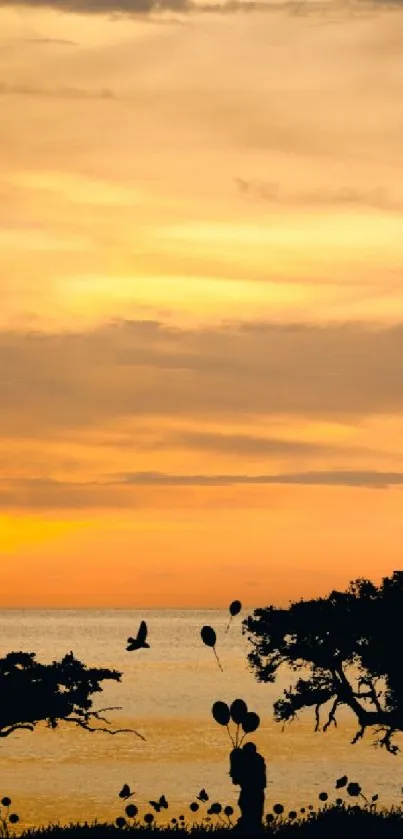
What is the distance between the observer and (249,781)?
122 ft

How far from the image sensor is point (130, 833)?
38.4m

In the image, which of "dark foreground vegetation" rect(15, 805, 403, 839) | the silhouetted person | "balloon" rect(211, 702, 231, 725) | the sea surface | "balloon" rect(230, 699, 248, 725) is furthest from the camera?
the sea surface

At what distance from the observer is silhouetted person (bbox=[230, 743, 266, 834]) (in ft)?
121

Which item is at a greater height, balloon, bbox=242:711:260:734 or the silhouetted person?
balloon, bbox=242:711:260:734

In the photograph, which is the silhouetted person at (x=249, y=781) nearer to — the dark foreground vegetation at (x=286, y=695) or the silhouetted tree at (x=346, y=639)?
the dark foreground vegetation at (x=286, y=695)

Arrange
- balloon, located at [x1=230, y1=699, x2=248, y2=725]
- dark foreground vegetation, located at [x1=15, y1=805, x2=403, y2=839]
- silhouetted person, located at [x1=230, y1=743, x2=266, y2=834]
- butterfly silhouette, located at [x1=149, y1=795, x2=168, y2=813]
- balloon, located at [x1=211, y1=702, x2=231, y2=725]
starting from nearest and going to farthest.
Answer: balloon, located at [x1=211, y1=702, x2=231, y2=725]
balloon, located at [x1=230, y1=699, x2=248, y2=725]
silhouetted person, located at [x1=230, y1=743, x2=266, y2=834]
butterfly silhouette, located at [x1=149, y1=795, x2=168, y2=813]
dark foreground vegetation, located at [x1=15, y1=805, x2=403, y2=839]

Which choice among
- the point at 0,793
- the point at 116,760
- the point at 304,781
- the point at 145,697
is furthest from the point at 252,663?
the point at 145,697

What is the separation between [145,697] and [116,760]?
72794 millimetres

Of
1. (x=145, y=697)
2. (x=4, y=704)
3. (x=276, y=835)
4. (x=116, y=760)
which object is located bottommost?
(x=276, y=835)

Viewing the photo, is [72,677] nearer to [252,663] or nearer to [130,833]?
[130,833]

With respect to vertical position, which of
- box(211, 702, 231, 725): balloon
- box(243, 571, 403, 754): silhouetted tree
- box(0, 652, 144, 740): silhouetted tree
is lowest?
box(211, 702, 231, 725): balloon

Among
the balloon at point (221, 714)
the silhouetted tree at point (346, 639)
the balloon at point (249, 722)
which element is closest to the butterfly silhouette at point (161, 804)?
the balloon at point (249, 722)

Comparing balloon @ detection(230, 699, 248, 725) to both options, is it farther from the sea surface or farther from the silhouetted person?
the sea surface

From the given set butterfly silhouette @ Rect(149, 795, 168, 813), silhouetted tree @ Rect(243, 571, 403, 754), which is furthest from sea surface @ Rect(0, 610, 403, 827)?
butterfly silhouette @ Rect(149, 795, 168, 813)
